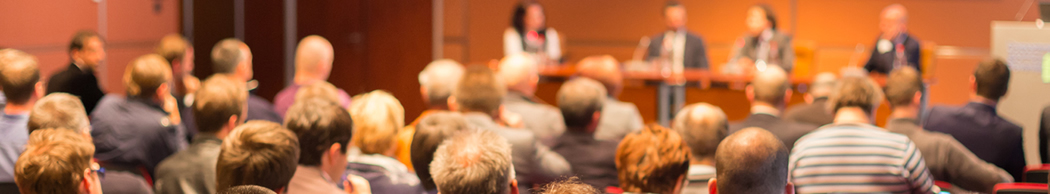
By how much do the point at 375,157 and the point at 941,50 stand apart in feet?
25.9

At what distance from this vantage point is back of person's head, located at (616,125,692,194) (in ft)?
6.74

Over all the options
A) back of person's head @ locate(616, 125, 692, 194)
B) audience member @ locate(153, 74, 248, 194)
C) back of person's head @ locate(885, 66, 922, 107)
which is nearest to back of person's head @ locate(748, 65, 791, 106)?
back of person's head @ locate(885, 66, 922, 107)

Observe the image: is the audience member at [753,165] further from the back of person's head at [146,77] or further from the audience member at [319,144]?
the back of person's head at [146,77]

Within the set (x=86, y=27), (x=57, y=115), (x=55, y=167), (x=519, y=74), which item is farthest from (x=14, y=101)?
(x=86, y=27)

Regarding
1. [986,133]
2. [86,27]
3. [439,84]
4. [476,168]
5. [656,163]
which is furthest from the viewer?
[86,27]

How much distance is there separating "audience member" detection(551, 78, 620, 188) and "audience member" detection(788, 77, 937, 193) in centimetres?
66

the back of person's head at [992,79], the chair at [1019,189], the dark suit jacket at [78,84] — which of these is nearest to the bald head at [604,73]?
the back of person's head at [992,79]

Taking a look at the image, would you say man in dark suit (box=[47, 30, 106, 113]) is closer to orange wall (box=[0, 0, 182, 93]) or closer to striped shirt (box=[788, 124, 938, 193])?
orange wall (box=[0, 0, 182, 93])

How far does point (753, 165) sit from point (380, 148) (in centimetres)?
126

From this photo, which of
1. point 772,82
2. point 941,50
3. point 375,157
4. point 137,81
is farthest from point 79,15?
point 941,50

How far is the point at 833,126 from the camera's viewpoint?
8.92 ft

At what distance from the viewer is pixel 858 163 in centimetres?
255

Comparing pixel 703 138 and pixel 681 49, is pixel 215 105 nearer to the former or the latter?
pixel 703 138

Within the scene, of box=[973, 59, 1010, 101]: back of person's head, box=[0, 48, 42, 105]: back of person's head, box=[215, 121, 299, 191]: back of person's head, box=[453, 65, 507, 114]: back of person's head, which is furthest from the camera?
box=[973, 59, 1010, 101]: back of person's head
